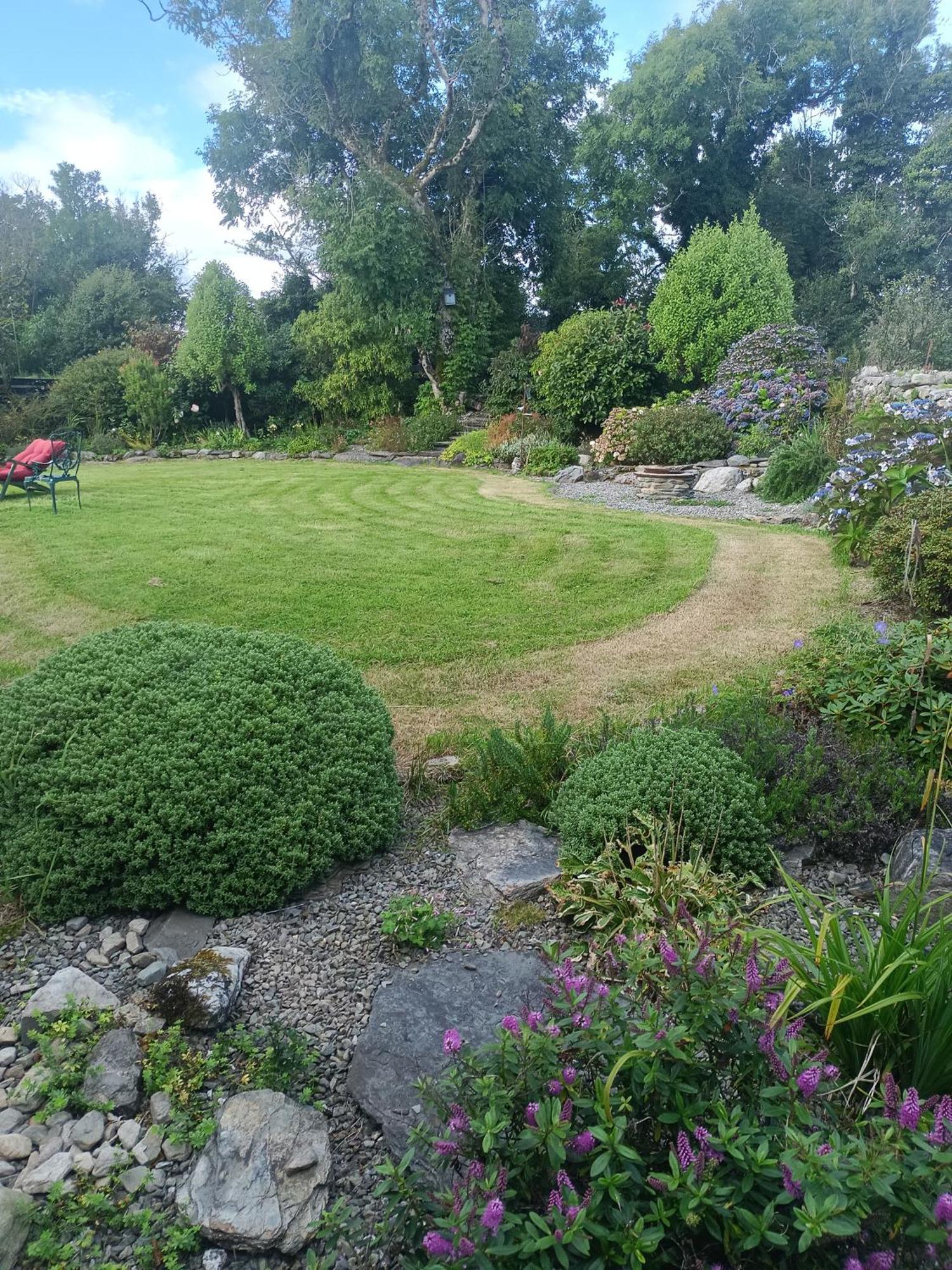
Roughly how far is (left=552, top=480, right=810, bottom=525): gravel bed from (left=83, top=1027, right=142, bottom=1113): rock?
327 inches

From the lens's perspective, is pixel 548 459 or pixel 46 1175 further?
pixel 548 459

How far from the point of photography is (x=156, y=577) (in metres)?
6.74

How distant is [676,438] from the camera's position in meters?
11.5

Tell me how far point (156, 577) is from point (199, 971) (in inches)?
202

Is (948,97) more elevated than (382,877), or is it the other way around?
(948,97)

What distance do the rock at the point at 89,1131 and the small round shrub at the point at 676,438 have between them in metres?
10.9

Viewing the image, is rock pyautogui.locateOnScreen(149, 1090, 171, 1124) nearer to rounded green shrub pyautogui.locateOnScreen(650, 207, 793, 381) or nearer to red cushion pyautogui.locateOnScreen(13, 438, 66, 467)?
red cushion pyautogui.locateOnScreen(13, 438, 66, 467)

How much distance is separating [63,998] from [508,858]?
1.41 m

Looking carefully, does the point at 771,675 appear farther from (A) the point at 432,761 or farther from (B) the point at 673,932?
(B) the point at 673,932

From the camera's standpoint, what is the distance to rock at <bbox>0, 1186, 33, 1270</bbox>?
1496 mm

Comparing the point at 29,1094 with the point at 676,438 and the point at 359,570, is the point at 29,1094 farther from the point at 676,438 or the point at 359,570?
the point at 676,438

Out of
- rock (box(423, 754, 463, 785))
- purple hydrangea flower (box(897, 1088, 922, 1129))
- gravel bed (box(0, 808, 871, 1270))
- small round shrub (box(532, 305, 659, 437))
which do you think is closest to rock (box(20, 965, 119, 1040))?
gravel bed (box(0, 808, 871, 1270))

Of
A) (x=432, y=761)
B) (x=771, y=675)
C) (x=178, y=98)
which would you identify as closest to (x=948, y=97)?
(x=178, y=98)

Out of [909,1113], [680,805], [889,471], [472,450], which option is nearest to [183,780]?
[680,805]
